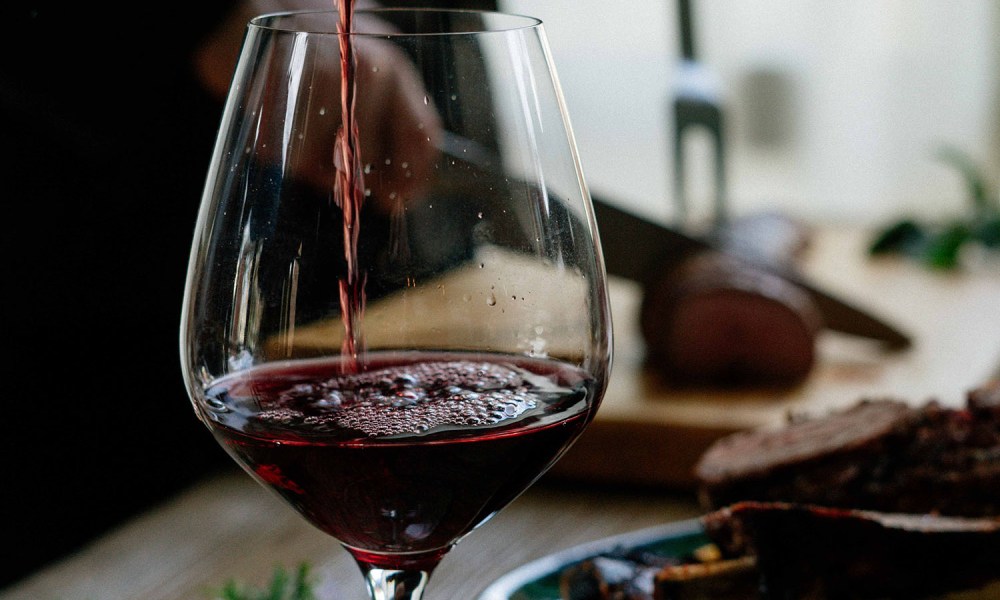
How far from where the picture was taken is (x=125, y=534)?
1.05m

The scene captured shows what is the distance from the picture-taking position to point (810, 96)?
3.77 metres

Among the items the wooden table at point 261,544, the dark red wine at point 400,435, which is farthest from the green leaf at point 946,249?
the dark red wine at point 400,435

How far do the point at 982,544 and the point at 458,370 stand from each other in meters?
0.40

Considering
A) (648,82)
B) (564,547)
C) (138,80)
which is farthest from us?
(648,82)

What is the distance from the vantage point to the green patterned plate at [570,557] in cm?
75

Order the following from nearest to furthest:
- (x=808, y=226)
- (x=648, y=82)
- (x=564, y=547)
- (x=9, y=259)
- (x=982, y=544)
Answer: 1. (x=982, y=544)
2. (x=564, y=547)
3. (x=9, y=259)
4. (x=808, y=226)
5. (x=648, y=82)

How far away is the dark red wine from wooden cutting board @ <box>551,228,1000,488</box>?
1.67 ft

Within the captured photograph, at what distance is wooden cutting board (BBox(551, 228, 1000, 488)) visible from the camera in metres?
1.22

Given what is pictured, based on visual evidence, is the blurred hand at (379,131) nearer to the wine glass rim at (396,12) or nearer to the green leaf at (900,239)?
the wine glass rim at (396,12)

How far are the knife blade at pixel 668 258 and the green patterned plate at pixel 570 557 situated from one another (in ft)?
1.78

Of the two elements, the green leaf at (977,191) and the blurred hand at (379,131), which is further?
the green leaf at (977,191)

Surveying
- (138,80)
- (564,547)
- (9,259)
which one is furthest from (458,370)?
(138,80)

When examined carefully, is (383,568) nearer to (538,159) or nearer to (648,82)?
(538,159)

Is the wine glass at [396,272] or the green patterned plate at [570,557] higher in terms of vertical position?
the wine glass at [396,272]
